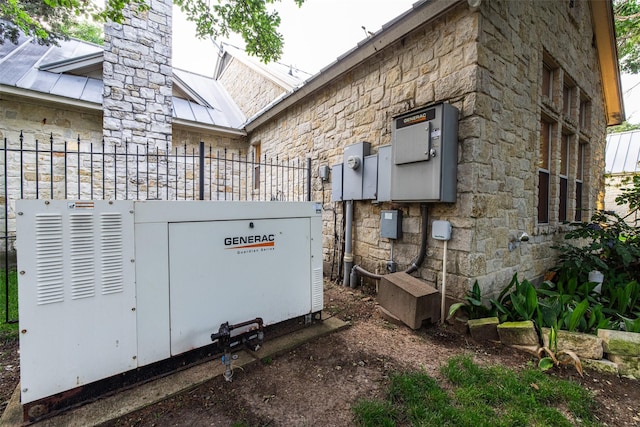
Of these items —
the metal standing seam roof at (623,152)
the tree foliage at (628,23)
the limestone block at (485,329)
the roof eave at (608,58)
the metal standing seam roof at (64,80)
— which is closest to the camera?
the limestone block at (485,329)

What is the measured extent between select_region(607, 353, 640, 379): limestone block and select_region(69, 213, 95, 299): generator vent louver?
4.27 meters

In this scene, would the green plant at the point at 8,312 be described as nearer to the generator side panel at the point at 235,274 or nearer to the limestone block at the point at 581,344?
the generator side panel at the point at 235,274

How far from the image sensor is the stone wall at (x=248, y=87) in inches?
345

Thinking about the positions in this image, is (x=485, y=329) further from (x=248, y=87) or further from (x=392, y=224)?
(x=248, y=87)

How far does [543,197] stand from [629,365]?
3.01 meters

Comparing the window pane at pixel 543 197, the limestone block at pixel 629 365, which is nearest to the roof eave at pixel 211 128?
the window pane at pixel 543 197

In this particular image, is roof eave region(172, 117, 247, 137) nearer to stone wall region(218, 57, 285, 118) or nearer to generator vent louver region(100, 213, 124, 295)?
stone wall region(218, 57, 285, 118)

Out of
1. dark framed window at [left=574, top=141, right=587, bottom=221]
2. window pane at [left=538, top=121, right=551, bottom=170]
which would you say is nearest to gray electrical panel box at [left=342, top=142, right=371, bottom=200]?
window pane at [left=538, top=121, right=551, bottom=170]

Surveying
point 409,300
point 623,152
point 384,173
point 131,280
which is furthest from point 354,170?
point 623,152

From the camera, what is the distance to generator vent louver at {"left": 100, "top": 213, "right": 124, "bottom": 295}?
1.85m

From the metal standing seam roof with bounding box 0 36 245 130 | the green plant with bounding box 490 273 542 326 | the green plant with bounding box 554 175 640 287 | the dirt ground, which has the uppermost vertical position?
the metal standing seam roof with bounding box 0 36 245 130

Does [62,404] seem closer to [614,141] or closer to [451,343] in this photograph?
[451,343]

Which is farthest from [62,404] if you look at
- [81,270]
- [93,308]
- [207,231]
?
[207,231]

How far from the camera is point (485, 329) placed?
293 cm
